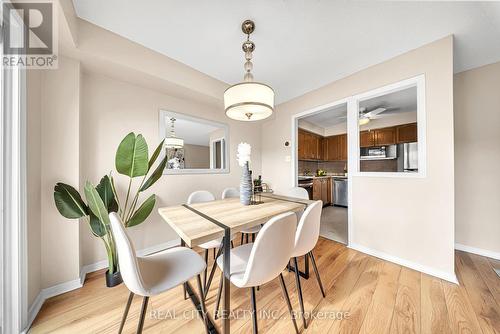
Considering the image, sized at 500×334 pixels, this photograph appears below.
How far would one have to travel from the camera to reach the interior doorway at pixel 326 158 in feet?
13.8

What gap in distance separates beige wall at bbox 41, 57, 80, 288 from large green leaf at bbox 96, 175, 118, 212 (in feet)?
Answer: 0.67

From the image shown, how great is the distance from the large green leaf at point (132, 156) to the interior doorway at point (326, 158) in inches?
127

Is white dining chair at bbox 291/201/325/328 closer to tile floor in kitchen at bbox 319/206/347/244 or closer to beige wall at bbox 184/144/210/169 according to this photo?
tile floor in kitchen at bbox 319/206/347/244

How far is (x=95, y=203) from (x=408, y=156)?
211 inches

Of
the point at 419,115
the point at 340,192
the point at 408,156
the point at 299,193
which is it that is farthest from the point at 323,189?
the point at 419,115

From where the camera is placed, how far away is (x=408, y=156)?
145 inches

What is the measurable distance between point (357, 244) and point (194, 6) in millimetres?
3272

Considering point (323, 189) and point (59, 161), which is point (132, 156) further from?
point (323, 189)

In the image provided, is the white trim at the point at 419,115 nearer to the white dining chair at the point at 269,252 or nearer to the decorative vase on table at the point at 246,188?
the decorative vase on table at the point at 246,188

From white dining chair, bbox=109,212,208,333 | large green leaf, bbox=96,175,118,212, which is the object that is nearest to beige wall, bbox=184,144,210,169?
large green leaf, bbox=96,175,118,212

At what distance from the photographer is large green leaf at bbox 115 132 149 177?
152 centimetres

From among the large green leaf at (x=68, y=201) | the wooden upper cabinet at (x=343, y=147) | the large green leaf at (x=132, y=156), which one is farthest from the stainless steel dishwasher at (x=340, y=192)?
the large green leaf at (x=68, y=201)

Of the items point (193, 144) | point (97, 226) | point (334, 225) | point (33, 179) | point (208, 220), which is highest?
point (193, 144)

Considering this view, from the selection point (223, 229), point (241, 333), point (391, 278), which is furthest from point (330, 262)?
point (223, 229)
